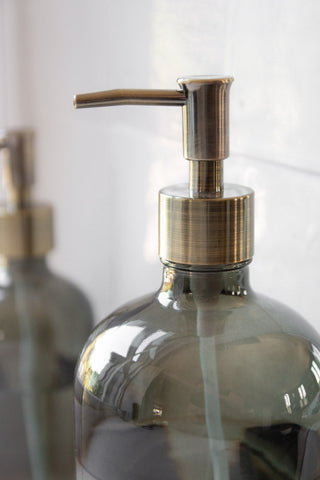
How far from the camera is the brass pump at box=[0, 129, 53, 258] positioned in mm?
498

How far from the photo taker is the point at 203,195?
23 cm

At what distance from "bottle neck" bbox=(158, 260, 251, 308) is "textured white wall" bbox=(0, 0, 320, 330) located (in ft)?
0.16

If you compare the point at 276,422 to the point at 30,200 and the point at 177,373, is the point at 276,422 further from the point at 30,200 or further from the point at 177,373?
the point at 30,200

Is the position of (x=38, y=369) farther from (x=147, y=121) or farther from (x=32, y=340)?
(x=147, y=121)

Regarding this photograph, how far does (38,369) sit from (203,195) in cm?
32

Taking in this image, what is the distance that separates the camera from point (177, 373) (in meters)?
0.22

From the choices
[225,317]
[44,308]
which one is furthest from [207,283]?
[44,308]

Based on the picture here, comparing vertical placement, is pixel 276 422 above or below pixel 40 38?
below

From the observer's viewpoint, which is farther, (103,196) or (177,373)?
(103,196)

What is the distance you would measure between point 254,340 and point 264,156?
0.34ft

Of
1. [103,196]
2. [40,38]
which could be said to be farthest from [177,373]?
[40,38]

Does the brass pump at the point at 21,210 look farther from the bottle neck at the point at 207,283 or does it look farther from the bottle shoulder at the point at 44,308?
the bottle neck at the point at 207,283

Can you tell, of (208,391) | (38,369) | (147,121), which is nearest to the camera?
(208,391)

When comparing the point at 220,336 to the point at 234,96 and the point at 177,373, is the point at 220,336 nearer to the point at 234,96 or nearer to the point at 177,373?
the point at 177,373
